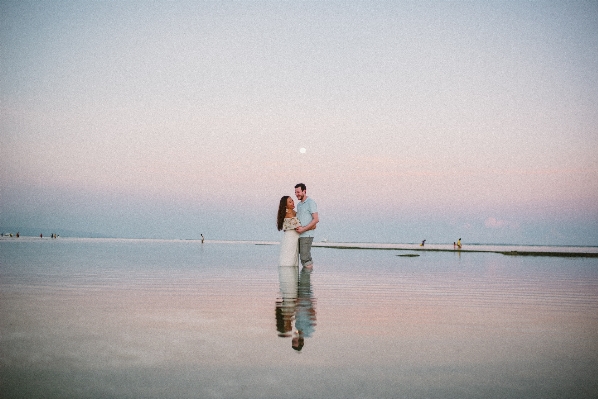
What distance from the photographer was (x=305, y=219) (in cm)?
1536

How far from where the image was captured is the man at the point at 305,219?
15.1 meters

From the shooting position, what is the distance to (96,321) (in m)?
5.84

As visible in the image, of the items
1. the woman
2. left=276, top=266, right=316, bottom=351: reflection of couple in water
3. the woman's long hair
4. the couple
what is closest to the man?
the couple

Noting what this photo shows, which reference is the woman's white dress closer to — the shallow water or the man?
the man

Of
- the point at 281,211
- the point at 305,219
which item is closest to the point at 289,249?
the point at 305,219

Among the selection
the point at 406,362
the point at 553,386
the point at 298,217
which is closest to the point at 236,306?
the point at 406,362

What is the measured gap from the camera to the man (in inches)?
595

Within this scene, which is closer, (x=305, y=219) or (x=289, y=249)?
(x=305, y=219)

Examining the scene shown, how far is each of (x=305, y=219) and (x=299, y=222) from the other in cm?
22

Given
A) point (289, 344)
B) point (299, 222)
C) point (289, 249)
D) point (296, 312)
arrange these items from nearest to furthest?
point (289, 344)
point (296, 312)
point (299, 222)
point (289, 249)

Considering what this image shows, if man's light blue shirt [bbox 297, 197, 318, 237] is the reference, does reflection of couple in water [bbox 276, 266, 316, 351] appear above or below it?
below

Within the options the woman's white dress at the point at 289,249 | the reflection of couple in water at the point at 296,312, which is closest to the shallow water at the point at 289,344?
the reflection of couple in water at the point at 296,312

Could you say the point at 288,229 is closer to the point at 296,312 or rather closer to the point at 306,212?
the point at 306,212

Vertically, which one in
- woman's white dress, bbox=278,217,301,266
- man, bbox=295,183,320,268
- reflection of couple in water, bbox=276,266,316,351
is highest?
man, bbox=295,183,320,268
